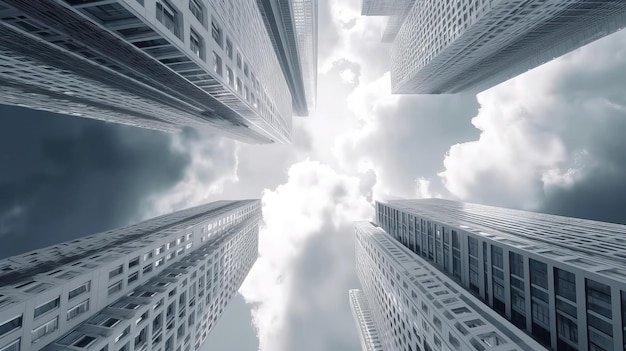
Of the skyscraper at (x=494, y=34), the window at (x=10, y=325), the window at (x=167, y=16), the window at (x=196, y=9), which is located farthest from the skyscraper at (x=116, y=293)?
the skyscraper at (x=494, y=34)

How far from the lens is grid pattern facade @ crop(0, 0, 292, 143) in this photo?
71.9 feet

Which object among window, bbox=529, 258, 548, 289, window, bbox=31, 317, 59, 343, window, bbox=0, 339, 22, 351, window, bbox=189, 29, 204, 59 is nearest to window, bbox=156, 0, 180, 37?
window, bbox=189, 29, 204, 59

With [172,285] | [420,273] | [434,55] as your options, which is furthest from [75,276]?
[434,55]

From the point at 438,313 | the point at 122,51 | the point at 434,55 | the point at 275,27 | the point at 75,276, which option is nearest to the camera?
the point at 122,51

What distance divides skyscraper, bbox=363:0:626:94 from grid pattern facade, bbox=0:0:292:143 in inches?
2311

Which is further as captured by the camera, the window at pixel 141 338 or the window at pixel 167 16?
the window at pixel 141 338

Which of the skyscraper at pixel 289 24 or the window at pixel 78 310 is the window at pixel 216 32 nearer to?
the window at pixel 78 310

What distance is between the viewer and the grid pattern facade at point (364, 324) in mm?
118175

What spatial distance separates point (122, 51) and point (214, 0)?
57.5 feet

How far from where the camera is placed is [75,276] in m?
30.5

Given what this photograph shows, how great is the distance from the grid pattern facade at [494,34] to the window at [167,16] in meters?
65.1

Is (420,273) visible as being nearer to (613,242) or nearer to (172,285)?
(613,242)

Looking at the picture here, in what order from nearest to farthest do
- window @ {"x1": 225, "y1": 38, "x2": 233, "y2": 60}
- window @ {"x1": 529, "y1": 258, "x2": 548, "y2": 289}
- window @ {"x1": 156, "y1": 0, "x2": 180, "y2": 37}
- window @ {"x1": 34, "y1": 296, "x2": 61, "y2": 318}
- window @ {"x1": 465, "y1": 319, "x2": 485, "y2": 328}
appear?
1. window @ {"x1": 156, "y1": 0, "x2": 180, "y2": 37}
2. window @ {"x1": 34, "y1": 296, "x2": 61, "y2": 318}
3. window @ {"x1": 529, "y1": 258, "x2": 548, "y2": 289}
4. window @ {"x1": 465, "y1": 319, "x2": 485, "y2": 328}
5. window @ {"x1": 225, "y1": 38, "x2": 233, "y2": 60}

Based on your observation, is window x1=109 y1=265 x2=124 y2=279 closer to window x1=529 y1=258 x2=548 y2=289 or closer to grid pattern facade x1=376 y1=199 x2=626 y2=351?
grid pattern facade x1=376 y1=199 x2=626 y2=351
